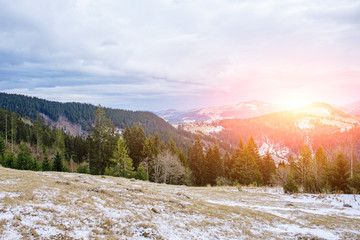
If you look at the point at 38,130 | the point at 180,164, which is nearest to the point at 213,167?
the point at 180,164

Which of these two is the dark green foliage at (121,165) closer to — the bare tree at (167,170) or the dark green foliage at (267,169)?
the bare tree at (167,170)

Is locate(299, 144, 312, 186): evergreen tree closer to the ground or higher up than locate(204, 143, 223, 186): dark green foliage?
higher up

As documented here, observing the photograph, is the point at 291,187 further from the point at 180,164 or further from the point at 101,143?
the point at 101,143

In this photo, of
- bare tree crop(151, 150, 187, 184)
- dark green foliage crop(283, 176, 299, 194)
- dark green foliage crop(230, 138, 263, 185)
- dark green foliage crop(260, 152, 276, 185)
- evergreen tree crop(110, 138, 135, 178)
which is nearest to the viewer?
dark green foliage crop(283, 176, 299, 194)

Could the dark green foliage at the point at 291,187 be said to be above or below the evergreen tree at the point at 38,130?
below

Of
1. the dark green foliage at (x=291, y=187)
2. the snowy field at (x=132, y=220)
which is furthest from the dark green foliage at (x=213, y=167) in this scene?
the snowy field at (x=132, y=220)

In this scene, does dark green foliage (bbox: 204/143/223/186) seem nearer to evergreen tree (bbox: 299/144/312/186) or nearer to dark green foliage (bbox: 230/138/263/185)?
dark green foliage (bbox: 230/138/263/185)

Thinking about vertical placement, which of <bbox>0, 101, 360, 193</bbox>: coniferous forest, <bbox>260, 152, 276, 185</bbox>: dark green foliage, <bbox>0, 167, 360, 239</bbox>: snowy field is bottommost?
<bbox>260, 152, 276, 185</bbox>: dark green foliage

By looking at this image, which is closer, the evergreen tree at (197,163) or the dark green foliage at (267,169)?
the dark green foliage at (267,169)

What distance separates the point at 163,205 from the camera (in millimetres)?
11367

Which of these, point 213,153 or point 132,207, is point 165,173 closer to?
point 213,153

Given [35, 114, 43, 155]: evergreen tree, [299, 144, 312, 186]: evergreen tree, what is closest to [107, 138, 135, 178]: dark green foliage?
[299, 144, 312, 186]: evergreen tree

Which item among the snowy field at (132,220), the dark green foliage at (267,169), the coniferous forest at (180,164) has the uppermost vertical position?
the snowy field at (132,220)

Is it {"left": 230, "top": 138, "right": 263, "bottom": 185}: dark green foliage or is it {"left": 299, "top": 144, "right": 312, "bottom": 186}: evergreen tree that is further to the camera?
{"left": 230, "top": 138, "right": 263, "bottom": 185}: dark green foliage
